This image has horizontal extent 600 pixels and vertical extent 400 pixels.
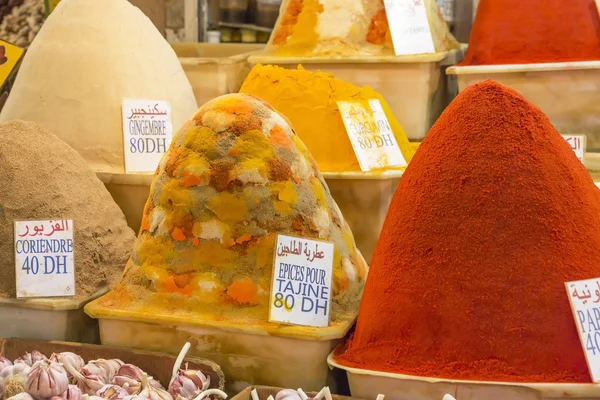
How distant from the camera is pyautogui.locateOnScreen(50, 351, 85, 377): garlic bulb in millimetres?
1185

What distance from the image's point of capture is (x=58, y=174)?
1436 millimetres

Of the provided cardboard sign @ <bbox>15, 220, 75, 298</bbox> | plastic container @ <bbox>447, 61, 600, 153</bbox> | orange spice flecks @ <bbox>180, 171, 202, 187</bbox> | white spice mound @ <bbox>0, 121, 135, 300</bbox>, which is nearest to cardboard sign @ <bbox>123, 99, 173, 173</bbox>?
white spice mound @ <bbox>0, 121, 135, 300</bbox>

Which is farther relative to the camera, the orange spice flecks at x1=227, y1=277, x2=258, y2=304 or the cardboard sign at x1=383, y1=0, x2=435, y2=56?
the cardboard sign at x1=383, y1=0, x2=435, y2=56

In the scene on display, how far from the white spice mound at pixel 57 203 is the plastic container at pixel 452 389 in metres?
0.52

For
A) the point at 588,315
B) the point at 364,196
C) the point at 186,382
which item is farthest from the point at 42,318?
the point at 588,315

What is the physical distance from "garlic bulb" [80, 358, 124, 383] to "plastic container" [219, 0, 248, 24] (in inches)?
57.0

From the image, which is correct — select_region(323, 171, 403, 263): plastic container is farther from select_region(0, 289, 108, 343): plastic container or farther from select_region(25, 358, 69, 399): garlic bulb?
select_region(25, 358, 69, 399): garlic bulb

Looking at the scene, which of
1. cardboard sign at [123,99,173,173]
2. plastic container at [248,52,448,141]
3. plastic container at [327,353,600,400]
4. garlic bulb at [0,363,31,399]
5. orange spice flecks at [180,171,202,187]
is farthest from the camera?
plastic container at [248,52,448,141]

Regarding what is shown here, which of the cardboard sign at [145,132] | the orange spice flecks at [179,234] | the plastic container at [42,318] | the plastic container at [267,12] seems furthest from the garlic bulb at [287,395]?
the plastic container at [267,12]

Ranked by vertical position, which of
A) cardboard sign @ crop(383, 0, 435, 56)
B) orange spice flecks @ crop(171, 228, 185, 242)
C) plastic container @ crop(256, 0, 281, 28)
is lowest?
orange spice flecks @ crop(171, 228, 185, 242)

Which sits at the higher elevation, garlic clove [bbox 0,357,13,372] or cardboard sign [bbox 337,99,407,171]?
cardboard sign [bbox 337,99,407,171]

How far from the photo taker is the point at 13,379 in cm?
113

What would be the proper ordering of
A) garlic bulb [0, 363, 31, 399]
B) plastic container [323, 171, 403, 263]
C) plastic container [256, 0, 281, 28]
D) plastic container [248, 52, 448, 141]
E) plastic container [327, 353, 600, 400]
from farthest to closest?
plastic container [256, 0, 281, 28], plastic container [248, 52, 448, 141], plastic container [323, 171, 403, 263], garlic bulb [0, 363, 31, 399], plastic container [327, 353, 600, 400]

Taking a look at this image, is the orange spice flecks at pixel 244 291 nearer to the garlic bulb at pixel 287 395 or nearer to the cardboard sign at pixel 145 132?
the garlic bulb at pixel 287 395
